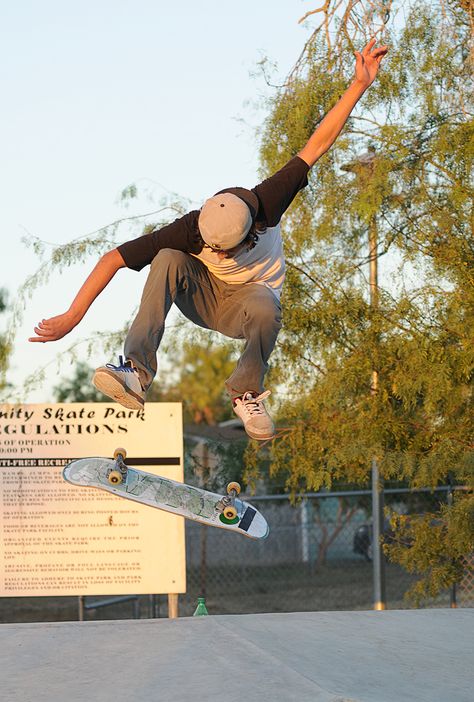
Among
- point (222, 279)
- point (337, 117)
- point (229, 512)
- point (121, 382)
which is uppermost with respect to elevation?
point (337, 117)

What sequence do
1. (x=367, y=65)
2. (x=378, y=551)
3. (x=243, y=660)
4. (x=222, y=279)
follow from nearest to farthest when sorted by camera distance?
(x=243, y=660)
(x=367, y=65)
(x=222, y=279)
(x=378, y=551)

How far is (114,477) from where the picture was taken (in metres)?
6.05

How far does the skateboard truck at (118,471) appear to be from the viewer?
19.7ft

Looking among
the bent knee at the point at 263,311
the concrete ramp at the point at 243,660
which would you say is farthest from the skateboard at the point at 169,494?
the bent knee at the point at 263,311

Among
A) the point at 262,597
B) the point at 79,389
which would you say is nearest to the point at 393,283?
the point at 262,597

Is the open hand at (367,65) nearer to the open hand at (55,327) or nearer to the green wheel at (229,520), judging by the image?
the open hand at (55,327)

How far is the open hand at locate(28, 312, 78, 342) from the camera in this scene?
15.5ft

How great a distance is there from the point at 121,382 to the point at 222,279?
80cm

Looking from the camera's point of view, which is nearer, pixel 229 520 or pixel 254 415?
pixel 254 415

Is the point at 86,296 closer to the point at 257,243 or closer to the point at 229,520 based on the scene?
Result: the point at 257,243

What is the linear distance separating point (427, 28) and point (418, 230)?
1922 mm

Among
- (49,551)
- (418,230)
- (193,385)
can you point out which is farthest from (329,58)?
(193,385)

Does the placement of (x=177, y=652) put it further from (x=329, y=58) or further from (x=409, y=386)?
(x=329, y=58)

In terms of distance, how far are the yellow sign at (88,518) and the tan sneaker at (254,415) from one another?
124 inches
